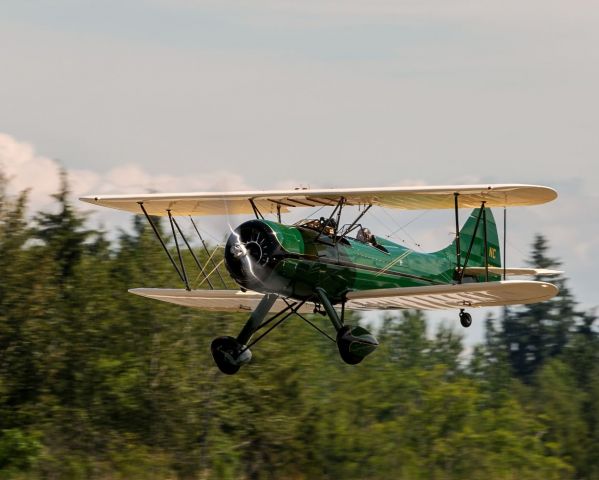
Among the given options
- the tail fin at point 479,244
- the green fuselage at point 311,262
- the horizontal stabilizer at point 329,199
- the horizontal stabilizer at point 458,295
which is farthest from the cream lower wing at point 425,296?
the tail fin at point 479,244

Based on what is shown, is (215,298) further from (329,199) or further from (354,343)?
(354,343)

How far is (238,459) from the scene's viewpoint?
119ft

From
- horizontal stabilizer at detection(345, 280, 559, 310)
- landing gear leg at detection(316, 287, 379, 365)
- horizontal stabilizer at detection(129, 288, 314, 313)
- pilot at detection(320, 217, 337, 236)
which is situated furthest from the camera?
horizontal stabilizer at detection(129, 288, 314, 313)

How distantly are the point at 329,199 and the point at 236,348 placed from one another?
2.62 metres

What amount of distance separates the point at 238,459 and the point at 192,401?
2.43m

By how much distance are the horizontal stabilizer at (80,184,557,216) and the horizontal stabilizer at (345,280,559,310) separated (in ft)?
4.46

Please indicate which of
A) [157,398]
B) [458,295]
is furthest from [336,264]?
[157,398]

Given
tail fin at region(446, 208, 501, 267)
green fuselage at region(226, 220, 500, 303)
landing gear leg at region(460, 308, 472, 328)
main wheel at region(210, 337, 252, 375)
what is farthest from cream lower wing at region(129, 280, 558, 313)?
tail fin at region(446, 208, 501, 267)

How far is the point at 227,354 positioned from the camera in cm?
1688

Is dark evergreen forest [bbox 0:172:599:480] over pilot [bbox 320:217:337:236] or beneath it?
beneath

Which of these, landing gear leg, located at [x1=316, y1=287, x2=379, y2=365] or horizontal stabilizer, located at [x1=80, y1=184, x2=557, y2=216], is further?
horizontal stabilizer, located at [x1=80, y1=184, x2=557, y2=216]

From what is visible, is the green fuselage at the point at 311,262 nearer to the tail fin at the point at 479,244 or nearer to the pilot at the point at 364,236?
the pilot at the point at 364,236

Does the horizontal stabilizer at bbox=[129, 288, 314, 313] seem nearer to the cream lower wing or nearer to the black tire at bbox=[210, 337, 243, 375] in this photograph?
the cream lower wing

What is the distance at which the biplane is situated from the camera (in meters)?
16.4
